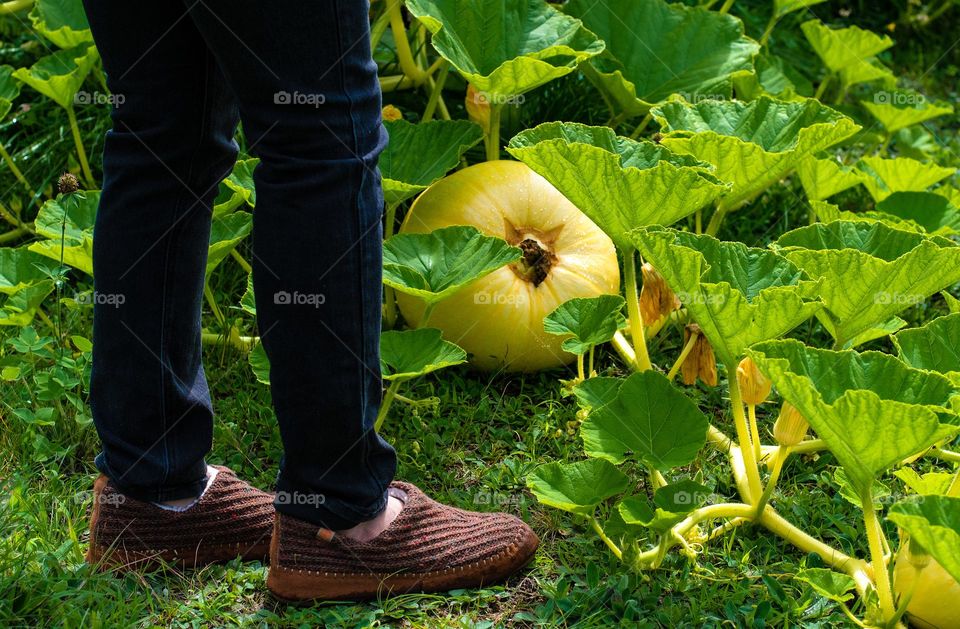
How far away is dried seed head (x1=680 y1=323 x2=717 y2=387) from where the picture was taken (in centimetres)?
230

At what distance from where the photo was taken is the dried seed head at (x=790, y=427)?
6.33 ft

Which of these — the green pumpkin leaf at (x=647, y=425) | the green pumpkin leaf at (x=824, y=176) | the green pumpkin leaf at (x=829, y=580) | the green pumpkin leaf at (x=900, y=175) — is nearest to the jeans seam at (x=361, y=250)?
the green pumpkin leaf at (x=647, y=425)

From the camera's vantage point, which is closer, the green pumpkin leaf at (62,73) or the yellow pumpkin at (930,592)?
the yellow pumpkin at (930,592)

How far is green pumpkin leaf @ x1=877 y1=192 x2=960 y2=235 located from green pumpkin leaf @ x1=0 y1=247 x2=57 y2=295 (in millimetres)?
1942

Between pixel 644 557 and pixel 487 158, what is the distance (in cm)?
123

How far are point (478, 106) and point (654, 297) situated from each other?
67 centimetres

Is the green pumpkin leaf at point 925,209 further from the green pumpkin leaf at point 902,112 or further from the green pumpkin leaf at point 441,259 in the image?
the green pumpkin leaf at point 441,259

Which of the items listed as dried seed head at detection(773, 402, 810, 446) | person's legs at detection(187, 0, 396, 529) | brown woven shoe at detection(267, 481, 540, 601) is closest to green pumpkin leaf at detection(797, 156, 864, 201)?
dried seed head at detection(773, 402, 810, 446)

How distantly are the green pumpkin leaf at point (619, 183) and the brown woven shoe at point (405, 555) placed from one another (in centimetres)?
59

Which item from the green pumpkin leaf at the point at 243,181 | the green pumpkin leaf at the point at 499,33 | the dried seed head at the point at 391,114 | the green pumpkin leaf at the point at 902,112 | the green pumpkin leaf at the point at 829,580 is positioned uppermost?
the green pumpkin leaf at the point at 499,33

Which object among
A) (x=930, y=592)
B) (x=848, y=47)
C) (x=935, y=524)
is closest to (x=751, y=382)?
(x=930, y=592)

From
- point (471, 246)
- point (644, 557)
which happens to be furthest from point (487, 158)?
point (644, 557)

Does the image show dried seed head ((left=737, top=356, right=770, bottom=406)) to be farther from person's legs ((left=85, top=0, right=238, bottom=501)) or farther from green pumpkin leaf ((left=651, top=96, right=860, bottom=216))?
person's legs ((left=85, top=0, right=238, bottom=501))

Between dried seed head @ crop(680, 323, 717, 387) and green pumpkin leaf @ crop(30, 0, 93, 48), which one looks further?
green pumpkin leaf @ crop(30, 0, 93, 48)
